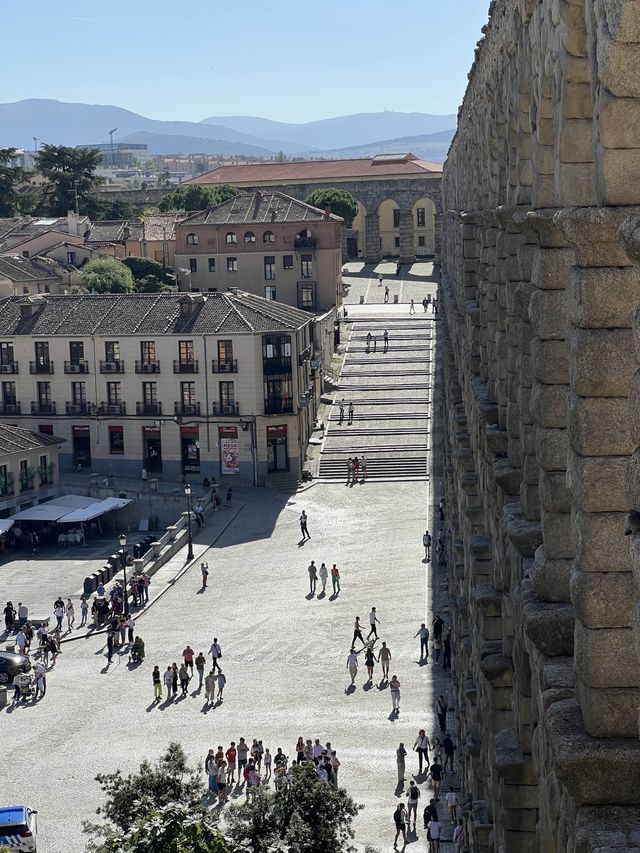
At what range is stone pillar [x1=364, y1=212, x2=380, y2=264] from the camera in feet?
396

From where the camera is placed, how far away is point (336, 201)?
113 metres

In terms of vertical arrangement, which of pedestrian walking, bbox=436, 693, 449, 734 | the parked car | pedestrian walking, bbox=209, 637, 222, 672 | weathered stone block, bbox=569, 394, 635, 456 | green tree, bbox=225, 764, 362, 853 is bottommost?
pedestrian walking, bbox=209, 637, 222, 672

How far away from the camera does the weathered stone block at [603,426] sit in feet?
24.1

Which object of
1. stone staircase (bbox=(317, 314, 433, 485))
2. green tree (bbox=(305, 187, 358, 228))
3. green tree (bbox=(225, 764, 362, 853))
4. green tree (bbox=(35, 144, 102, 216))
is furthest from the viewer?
green tree (bbox=(35, 144, 102, 216))

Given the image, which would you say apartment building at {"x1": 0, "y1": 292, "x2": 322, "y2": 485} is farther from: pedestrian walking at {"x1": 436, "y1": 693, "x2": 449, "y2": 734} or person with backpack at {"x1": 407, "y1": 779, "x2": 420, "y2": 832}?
person with backpack at {"x1": 407, "y1": 779, "x2": 420, "y2": 832}

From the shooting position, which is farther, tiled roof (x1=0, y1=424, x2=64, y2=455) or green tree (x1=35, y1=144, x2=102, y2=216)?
green tree (x1=35, y1=144, x2=102, y2=216)

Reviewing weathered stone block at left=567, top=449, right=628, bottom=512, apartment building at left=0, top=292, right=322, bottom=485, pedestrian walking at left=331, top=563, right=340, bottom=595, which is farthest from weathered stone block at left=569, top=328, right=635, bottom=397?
apartment building at left=0, top=292, right=322, bottom=485

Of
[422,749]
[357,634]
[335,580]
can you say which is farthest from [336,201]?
[422,749]

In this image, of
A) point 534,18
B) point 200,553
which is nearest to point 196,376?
point 200,553

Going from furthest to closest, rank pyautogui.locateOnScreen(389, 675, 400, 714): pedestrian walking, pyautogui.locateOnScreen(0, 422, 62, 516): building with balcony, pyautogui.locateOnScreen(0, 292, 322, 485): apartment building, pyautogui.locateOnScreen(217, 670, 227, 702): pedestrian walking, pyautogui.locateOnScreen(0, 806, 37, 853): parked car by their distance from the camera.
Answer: pyautogui.locateOnScreen(0, 292, 322, 485): apartment building
pyautogui.locateOnScreen(0, 422, 62, 516): building with balcony
pyautogui.locateOnScreen(217, 670, 227, 702): pedestrian walking
pyautogui.locateOnScreen(389, 675, 400, 714): pedestrian walking
pyautogui.locateOnScreen(0, 806, 37, 853): parked car

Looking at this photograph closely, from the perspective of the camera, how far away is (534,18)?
35.1 ft

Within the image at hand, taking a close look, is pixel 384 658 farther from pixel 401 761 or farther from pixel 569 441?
pixel 569 441

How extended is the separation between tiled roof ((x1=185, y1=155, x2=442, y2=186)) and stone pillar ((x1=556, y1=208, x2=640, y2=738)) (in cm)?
11559

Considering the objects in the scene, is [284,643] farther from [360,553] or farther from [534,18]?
[534,18]
